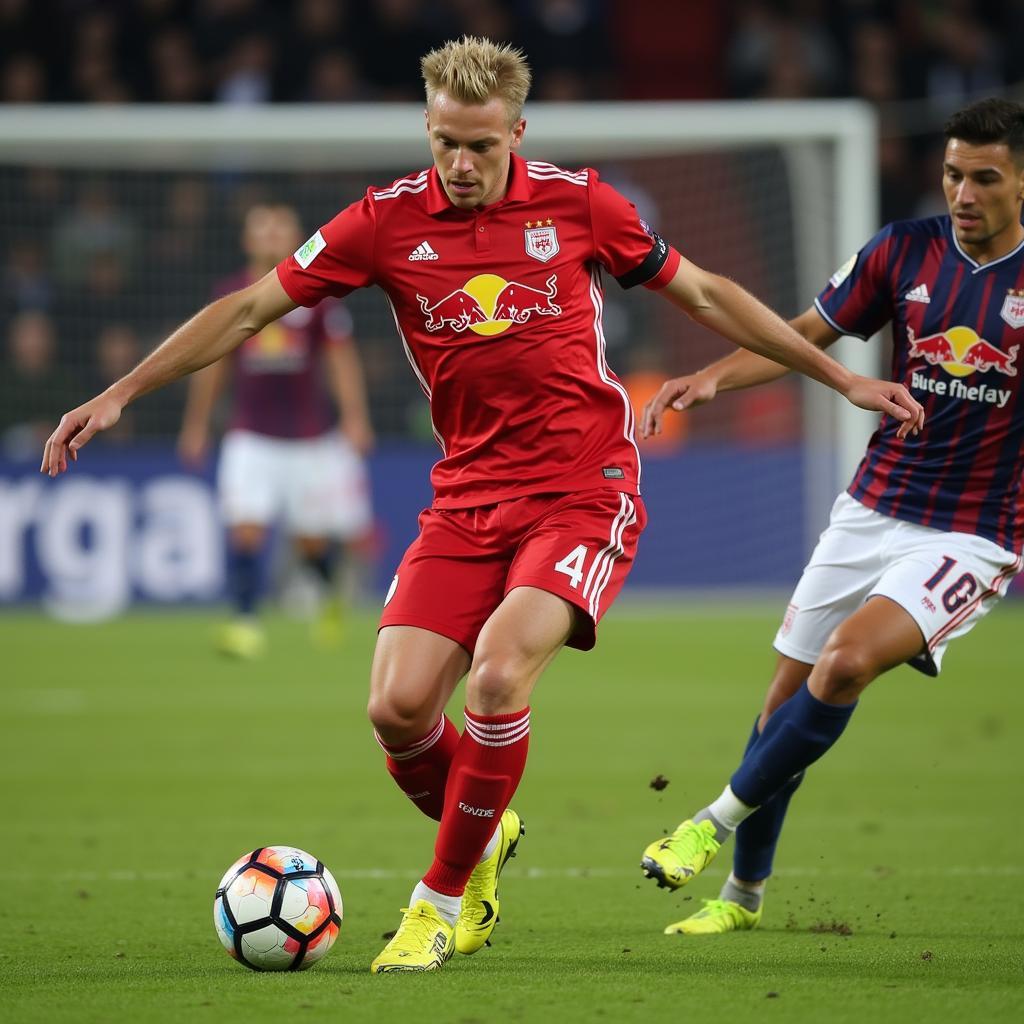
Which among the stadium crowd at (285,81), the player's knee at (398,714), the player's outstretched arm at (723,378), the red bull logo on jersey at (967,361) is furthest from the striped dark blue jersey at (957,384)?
the stadium crowd at (285,81)

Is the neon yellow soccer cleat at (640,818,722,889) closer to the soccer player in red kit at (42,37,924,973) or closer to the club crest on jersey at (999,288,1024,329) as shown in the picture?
the soccer player in red kit at (42,37,924,973)

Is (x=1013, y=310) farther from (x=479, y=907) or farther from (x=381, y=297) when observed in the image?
(x=381, y=297)

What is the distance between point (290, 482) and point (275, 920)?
8374mm

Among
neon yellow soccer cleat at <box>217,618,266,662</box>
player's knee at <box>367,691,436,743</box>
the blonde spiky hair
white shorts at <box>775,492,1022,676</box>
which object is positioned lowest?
neon yellow soccer cleat at <box>217,618,266,662</box>

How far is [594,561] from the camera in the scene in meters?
4.92

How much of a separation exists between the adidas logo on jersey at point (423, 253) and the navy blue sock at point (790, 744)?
1.56 meters

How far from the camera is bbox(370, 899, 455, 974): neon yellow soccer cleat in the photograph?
15.3 ft

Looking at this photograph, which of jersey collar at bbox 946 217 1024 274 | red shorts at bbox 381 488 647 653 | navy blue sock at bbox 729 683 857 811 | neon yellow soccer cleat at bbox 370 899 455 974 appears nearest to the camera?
neon yellow soccer cleat at bbox 370 899 455 974

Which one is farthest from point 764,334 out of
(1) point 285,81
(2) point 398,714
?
(1) point 285,81

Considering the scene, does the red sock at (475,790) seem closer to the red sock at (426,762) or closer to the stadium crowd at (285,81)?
the red sock at (426,762)

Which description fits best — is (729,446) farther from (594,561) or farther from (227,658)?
(594,561)

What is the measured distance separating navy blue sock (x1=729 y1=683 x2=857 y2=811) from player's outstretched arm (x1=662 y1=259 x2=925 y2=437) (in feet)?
2.61

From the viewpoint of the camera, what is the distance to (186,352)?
194 inches

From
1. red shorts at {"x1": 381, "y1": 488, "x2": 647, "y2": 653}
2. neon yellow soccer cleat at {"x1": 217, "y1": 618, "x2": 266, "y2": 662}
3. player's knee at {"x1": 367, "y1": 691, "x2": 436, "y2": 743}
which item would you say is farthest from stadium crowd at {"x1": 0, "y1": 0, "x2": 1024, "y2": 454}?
player's knee at {"x1": 367, "y1": 691, "x2": 436, "y2": 743}
